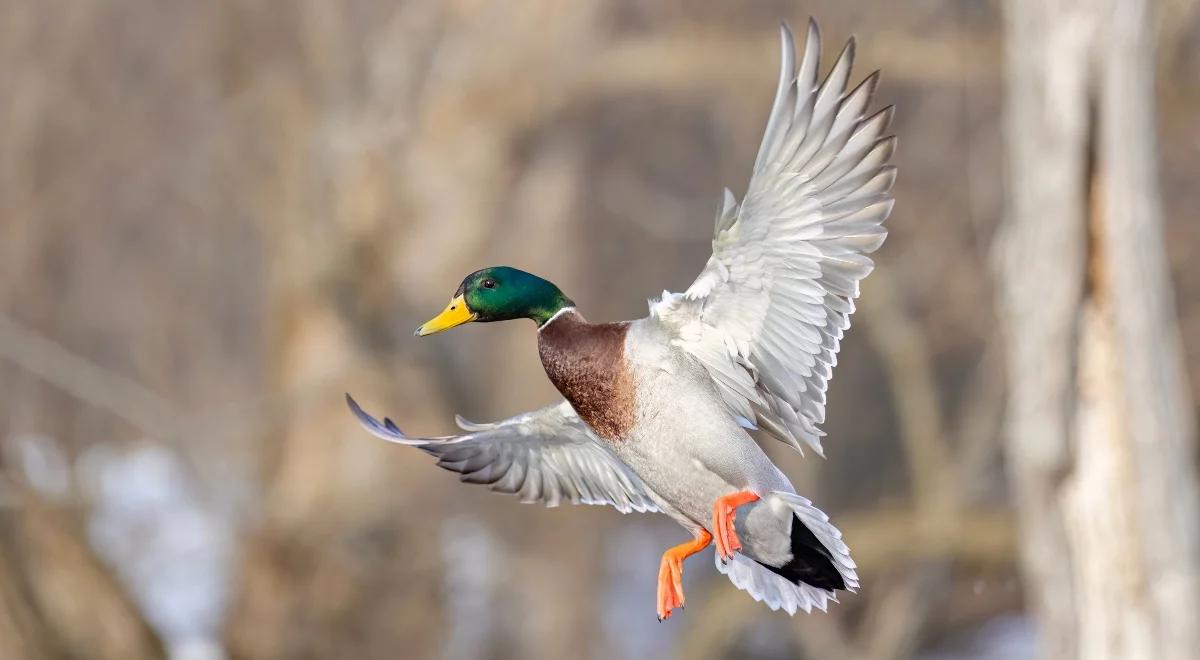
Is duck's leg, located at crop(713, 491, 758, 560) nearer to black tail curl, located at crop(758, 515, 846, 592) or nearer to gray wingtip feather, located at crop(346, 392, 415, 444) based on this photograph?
black tail curl, located at crop(758, 515, 846, 592)

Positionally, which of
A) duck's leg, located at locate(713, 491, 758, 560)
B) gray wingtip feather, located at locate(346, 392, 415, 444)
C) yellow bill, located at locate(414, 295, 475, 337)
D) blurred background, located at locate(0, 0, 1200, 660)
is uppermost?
yellow bill, located at locate(414, 295, 475, 337)

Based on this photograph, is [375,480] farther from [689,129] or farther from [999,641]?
[999,641]

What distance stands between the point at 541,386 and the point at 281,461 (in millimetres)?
1873

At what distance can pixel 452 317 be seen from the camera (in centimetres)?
140

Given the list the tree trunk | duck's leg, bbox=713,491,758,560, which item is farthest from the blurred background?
duck's leg, bbox=713,491,758,560

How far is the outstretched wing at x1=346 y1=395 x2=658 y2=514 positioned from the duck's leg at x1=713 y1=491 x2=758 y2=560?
29cm

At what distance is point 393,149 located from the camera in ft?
30.1

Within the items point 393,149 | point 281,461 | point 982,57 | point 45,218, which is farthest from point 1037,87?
point 281,461

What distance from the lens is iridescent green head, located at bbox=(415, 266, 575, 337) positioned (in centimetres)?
142

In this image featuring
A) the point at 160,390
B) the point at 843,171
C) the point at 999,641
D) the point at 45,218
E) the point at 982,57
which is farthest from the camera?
the point at 999,641

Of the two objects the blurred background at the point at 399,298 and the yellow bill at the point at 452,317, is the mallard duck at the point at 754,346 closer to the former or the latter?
the yellow bill at the point at 452,317

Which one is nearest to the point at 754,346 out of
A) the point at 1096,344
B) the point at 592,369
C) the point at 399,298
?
the point at 592,369

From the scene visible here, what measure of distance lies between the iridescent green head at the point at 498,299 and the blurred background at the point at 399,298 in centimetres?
629

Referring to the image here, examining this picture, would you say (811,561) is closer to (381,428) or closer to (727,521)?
(727,521)
